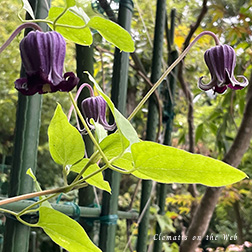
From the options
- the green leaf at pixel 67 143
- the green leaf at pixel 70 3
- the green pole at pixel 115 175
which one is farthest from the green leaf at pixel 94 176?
the green pole at pixel 115 175

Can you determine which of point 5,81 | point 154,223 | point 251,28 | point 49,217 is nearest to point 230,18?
point 251,28

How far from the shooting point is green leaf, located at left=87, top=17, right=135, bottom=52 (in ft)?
0.85

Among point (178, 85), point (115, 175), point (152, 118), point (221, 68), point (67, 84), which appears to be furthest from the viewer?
point (178, 85)

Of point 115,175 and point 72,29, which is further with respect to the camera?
point 115,175

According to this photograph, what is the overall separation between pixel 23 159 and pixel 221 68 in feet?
0.73

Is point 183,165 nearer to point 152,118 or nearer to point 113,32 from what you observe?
point 113,32

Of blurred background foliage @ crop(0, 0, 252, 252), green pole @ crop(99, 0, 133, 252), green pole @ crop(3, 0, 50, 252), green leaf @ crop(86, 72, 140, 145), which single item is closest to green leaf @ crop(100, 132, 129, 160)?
green leaf @ crop(86, 72, 140, 145)

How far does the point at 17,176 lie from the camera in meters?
0.43

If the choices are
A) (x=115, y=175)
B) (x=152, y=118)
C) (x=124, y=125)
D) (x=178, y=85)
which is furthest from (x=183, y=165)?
(x=178, y=85)

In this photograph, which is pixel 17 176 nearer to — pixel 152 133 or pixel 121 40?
pixel 121 40

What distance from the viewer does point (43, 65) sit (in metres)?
0.24

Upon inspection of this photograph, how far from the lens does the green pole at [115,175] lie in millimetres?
604

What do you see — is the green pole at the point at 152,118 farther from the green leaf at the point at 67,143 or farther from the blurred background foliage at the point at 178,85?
the green leaf at the point at 67,143

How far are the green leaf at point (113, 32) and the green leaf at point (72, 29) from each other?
0.03 meters
